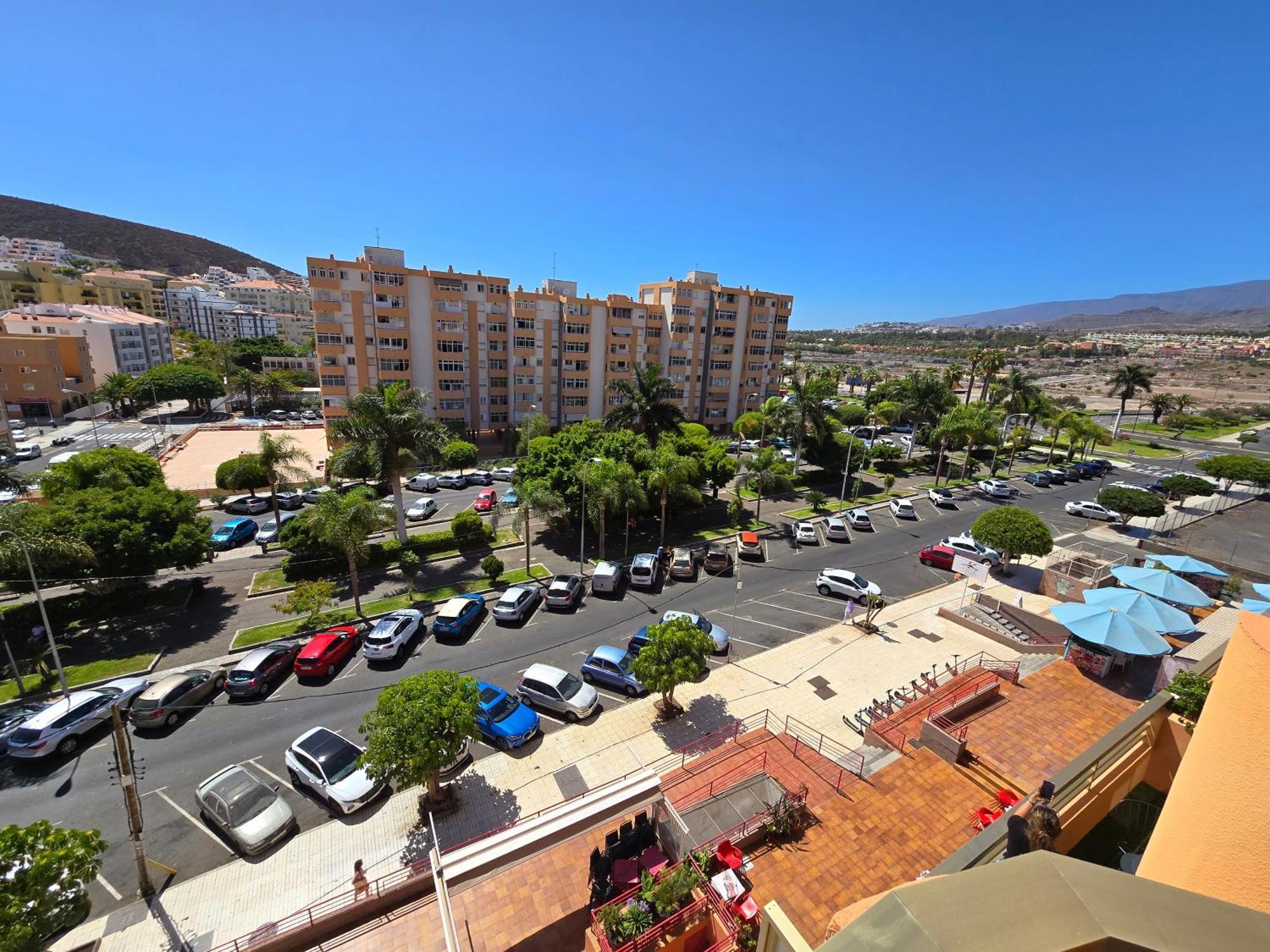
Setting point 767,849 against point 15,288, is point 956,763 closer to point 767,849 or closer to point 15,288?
point 767,849

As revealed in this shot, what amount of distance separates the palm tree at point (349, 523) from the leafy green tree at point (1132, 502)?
5044cm

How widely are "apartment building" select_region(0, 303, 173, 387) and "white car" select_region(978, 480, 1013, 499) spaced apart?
379ft

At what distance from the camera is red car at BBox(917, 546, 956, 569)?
33.8 metres

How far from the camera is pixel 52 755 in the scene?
1738cm

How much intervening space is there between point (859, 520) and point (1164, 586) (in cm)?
1896

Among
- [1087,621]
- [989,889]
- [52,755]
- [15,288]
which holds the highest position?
[15,288]

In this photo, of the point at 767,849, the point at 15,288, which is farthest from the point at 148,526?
the point at 15,288

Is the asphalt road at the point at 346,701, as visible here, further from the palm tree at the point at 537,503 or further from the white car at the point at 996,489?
the white car at the point at 996,489

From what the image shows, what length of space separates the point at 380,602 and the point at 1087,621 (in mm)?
30253

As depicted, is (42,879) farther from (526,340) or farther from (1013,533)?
(526,340)

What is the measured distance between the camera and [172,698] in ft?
62.6

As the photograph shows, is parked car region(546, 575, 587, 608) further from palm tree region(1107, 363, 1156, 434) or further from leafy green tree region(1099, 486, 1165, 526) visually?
palm tree region(1107, 363, 1156, 434)

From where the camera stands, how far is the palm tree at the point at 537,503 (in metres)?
30.0

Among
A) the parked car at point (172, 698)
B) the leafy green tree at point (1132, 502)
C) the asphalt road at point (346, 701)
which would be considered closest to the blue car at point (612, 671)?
the asphalt road at point (346, 701)
